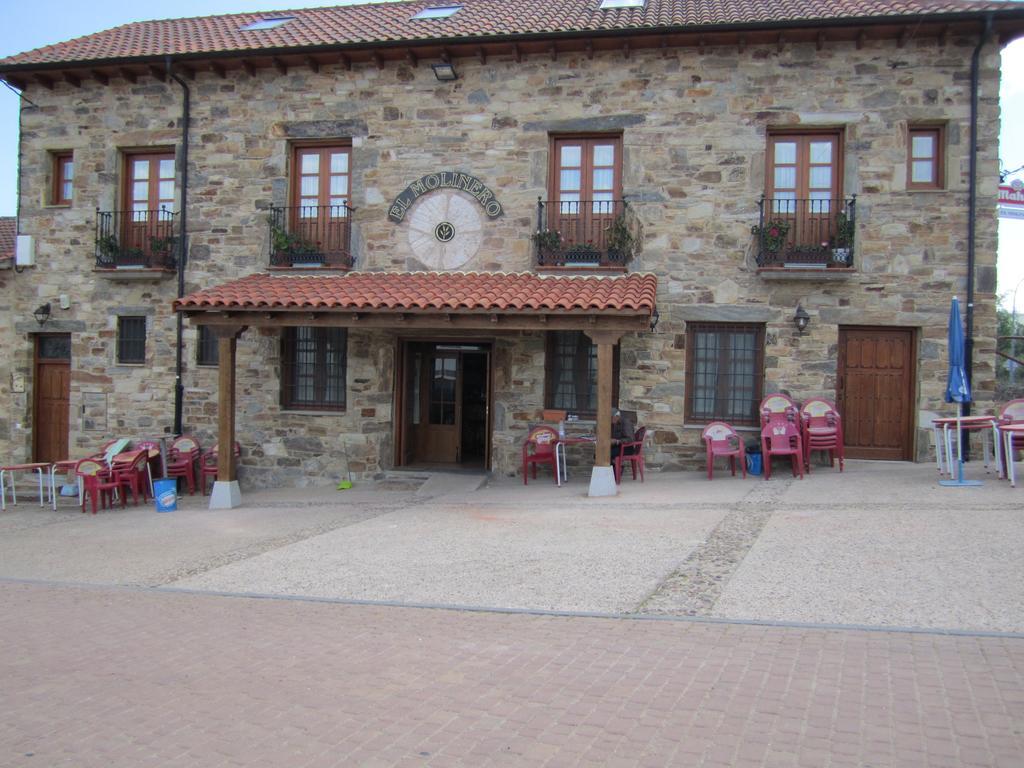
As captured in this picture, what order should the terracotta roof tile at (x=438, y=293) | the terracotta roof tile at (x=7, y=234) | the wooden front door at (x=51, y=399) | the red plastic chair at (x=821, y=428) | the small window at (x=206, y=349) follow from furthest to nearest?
the terracotta roof tile at (x=7, y=234), the wooden front door at (x=51, y=399), the small window at (x=206, y=349), the red plastic chair at (x=821, y=428), the terracotta roof tile at (x=438, y=293)

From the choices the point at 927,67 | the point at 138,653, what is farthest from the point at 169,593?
the point at 927,67

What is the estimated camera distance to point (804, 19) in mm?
10883

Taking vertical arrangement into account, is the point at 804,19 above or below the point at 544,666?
above

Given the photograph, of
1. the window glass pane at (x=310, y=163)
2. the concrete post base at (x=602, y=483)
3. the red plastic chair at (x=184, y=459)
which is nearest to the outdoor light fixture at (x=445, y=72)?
the window glass pane at (x=310, y=163)

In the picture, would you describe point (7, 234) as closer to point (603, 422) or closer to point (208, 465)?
point (208, 465)

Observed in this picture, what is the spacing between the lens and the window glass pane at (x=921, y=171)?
37.2 feet

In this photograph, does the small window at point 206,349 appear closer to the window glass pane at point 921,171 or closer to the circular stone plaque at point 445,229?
the circular stone plaque at point 445,229

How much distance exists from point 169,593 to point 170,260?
7871mm

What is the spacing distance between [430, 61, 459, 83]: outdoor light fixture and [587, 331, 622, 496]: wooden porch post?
4.78 metres

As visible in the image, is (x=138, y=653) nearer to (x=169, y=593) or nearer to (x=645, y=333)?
(x=169, y=593)

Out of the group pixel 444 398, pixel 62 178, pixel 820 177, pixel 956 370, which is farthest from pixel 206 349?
pixel 956 370

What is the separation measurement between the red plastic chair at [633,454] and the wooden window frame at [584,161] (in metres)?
3.47

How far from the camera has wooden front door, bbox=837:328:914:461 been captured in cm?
1139

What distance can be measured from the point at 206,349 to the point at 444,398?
3.83 m
